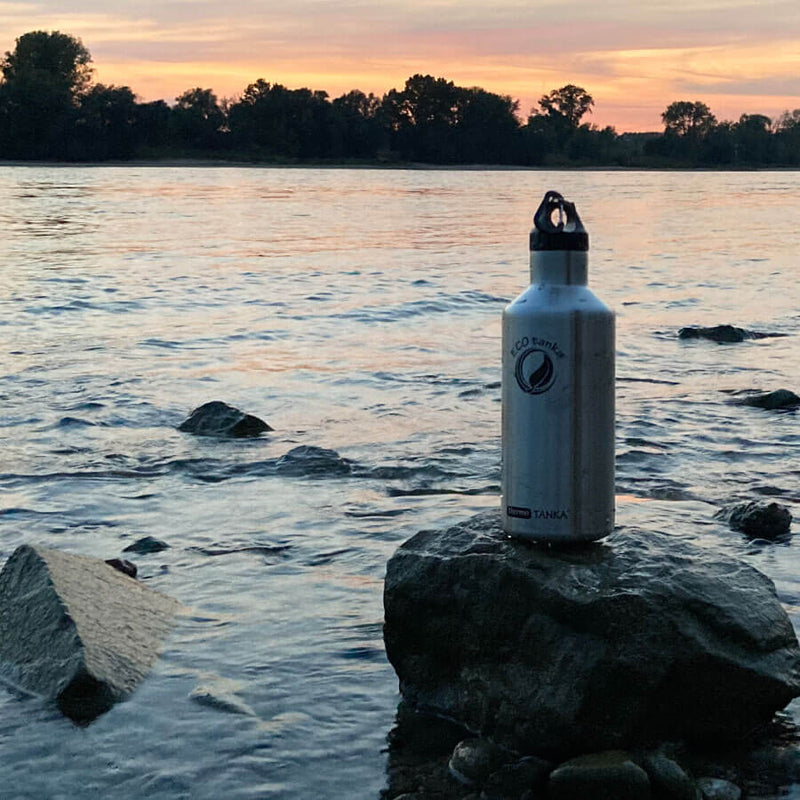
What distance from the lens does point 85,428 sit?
8.05 m

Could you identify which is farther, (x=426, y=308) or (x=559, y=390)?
(x=426, y=308)

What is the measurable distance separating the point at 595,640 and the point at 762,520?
228cm

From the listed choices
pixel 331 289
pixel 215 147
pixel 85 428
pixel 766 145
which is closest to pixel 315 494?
pixel 85 428

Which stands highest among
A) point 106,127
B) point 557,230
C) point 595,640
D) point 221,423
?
point 106,127

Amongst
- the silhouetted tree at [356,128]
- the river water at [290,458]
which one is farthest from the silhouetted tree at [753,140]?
the river water at [290,458]

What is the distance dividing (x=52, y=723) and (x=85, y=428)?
4706mm

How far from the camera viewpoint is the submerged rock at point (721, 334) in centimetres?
1209

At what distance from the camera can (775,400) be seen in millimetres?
8547

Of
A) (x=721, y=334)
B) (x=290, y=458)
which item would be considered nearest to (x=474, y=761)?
(x=290, y=458)

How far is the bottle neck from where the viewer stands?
3.30 meters

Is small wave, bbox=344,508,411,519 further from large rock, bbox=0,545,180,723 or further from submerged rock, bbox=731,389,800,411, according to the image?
submerged rock, bbox=731,389,800,411

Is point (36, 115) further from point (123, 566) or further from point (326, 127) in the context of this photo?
point (123, 566)


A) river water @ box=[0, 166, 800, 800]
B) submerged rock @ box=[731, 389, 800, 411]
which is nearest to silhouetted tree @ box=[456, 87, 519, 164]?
river water @ box=[0, 166, 800, 800]

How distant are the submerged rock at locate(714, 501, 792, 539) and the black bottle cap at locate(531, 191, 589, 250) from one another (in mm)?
2346
